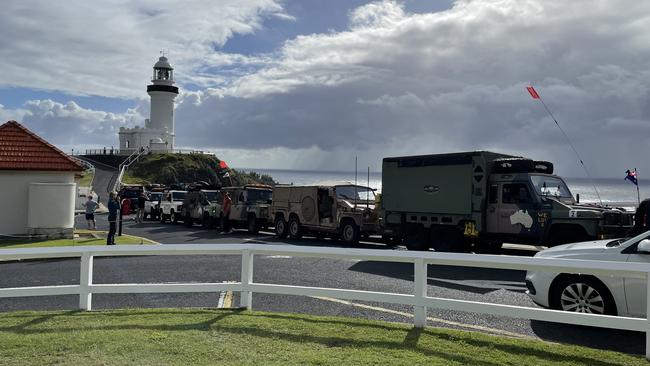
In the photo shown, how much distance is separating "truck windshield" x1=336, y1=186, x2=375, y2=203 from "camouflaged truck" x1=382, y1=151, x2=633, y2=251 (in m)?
2.66

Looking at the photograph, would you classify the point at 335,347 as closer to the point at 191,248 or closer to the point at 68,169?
the point at 191,248

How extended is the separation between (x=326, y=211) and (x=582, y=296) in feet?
45.7

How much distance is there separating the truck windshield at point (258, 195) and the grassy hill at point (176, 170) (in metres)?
48.7

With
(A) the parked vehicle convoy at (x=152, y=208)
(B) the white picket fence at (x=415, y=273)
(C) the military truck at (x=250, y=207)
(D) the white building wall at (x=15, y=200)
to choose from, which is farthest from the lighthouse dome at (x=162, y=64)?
(B) the white picket fence at (x=415, y=273)

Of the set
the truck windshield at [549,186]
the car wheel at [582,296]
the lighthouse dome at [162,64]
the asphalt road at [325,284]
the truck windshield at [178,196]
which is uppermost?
the lighthouse dome at [162,64]

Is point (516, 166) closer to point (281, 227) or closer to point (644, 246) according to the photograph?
point (644, 246)

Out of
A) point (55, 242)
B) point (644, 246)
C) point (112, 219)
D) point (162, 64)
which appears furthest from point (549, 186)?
point (162, 64)

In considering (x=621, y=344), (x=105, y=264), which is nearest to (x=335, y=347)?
(x=621, y=344)

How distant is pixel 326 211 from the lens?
20609 millimetres

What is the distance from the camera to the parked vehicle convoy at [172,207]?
31047 mm

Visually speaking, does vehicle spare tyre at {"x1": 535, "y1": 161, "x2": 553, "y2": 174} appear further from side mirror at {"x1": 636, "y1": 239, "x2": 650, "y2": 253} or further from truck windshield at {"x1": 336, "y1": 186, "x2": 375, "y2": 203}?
side mirror at {"x1": 636, "y1": 239, "x2": 650, "y2": 253}

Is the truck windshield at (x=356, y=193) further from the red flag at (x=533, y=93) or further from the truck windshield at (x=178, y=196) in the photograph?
the truck windshield at (x=178, y=196)

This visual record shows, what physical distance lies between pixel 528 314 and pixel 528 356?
57 cm

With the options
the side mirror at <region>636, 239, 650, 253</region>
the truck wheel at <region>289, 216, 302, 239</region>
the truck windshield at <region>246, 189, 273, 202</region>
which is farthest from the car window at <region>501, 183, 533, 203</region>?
the truck windshield at <region>246, 189, 273, 202</region>
